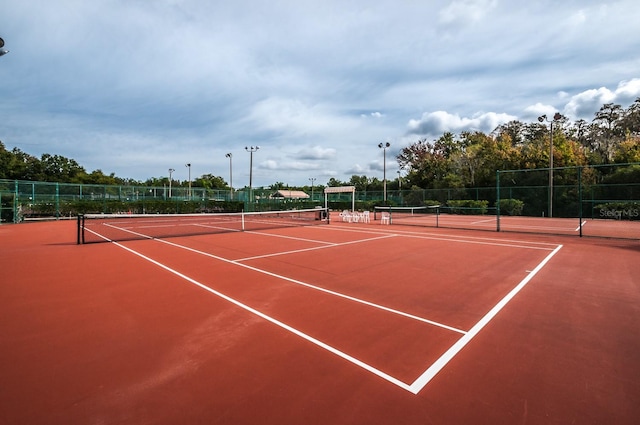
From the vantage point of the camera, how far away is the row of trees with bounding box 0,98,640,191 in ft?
107

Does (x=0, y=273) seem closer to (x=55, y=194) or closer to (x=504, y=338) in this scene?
(x=504, y=338)

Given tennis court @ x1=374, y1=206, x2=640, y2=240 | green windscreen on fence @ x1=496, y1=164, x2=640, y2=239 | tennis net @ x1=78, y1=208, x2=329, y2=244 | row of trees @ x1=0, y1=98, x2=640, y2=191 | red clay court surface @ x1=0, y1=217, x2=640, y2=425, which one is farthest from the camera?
row of trees @ x1=0, y1=98, x2=640, y2=191

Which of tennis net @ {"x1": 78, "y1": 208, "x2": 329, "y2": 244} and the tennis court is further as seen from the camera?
the tennis court

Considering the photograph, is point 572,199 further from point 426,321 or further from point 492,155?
point 426,321

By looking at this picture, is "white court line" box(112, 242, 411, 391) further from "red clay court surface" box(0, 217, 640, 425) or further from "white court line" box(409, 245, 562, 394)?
"white court line" box(409, 245, 562, 394)

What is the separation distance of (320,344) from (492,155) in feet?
134

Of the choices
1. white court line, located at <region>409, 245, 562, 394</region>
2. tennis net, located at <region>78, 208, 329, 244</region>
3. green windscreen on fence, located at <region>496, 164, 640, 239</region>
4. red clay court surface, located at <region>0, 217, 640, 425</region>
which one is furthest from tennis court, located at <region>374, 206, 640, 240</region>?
white court line, located at <region>409, 245, 562, 394</region>

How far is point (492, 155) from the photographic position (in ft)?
125

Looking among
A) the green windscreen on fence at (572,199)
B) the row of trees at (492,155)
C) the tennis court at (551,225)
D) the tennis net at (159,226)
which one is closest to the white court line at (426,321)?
the tennis net at (159,226)

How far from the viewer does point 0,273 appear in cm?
744

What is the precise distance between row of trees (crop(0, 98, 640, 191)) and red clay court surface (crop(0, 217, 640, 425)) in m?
31.4

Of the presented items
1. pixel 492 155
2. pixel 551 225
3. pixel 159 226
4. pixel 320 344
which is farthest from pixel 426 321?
pixel 492 155

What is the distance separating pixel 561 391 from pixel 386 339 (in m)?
1.72

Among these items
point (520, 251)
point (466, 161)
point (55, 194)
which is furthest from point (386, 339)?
point (466, 161)
